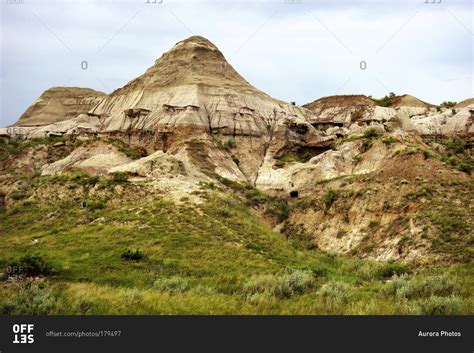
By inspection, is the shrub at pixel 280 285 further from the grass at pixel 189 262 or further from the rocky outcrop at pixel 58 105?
the rocky outcrop at pixel 58 105

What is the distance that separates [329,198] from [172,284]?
66.5 feet

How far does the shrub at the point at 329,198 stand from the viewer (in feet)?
115

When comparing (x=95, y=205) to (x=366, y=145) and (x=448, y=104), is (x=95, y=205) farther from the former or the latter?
(x=448, y=104)

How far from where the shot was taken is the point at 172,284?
1767 centimetres

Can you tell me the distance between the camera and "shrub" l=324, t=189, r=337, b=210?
35059 millimetres

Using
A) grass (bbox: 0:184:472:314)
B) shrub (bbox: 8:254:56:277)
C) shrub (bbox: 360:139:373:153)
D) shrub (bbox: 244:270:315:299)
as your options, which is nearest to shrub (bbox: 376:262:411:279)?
grass (bbox: 0:184:472:314)

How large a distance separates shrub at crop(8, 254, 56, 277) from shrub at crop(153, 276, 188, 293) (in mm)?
4735

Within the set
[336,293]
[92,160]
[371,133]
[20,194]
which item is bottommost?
[336,293]

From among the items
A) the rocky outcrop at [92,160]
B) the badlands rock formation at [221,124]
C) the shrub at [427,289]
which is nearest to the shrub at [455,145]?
the badlands rock formation at [221,124]

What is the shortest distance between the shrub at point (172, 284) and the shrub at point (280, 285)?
2.33 m

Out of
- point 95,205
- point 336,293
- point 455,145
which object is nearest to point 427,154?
point 455,145
